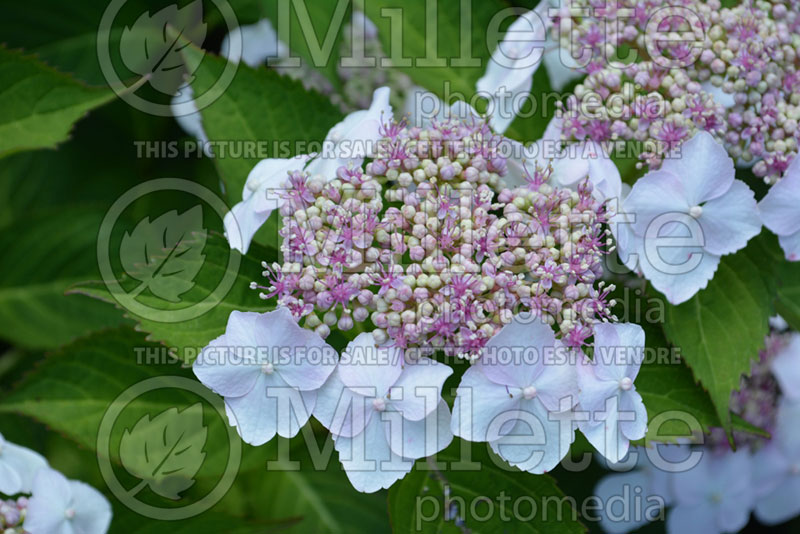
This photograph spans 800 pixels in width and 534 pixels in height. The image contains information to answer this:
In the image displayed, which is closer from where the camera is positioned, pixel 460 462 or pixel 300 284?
pixel 300 284

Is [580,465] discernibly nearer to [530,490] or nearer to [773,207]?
[530,490]

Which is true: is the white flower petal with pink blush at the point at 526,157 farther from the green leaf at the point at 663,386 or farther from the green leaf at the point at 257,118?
the green leaf at the point at 257,118

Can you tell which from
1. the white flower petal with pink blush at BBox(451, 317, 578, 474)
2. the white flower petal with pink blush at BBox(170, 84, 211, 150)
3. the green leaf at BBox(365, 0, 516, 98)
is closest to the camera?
the white flower petal with pink blush at BBox(451, 317, 578, 474)

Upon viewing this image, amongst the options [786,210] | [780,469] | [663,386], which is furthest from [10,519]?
[780,469]

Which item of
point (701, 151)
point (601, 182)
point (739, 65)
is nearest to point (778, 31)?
point (739, 65)

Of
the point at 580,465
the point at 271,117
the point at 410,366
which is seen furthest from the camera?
the point at 580,465

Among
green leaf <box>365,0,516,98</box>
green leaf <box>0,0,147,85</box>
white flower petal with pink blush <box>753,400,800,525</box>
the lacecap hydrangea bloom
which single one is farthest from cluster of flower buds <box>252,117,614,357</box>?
green leaf <box>0,0,147,85</box>

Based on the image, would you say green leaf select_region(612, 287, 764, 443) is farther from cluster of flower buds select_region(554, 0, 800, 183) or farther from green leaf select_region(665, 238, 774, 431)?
cluster of flower buds select_region(554, 0, 800, 183)
